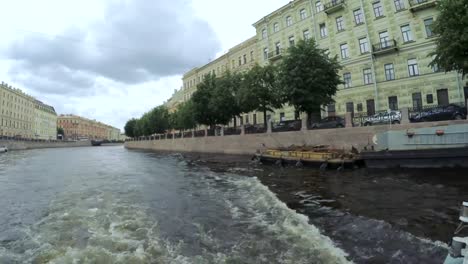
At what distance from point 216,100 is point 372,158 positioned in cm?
2596

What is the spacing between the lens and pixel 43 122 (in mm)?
142000

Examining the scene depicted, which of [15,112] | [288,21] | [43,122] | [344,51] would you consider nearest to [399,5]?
[344,51]

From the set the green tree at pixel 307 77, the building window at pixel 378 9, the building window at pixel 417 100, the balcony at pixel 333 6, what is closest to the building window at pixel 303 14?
the balcony at pixel 333 6

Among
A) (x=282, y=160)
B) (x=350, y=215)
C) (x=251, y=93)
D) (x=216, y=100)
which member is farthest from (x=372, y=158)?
(x=216, y=100)

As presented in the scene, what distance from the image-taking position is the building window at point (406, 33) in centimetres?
3384

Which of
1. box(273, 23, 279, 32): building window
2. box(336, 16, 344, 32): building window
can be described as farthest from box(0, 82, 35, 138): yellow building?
box(336, 16, 344, 32): building window

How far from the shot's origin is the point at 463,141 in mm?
17547

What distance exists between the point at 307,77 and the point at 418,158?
13233 mm

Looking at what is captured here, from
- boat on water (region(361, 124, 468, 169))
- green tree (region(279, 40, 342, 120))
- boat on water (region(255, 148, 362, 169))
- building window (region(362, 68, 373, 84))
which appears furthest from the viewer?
building window (region(362, 68, 373, 84))

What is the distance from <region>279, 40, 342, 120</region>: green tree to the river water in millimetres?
15101

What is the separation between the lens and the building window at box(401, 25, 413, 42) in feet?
111

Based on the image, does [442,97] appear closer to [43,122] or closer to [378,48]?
[378,48]

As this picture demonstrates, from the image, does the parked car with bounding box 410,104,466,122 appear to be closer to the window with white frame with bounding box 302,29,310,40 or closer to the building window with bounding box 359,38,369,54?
the building window with bounding box 359,38,369,54

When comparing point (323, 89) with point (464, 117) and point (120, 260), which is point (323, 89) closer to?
point (464, 117)
